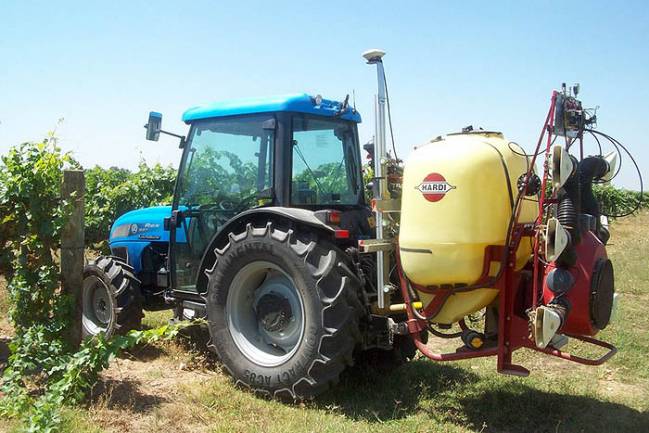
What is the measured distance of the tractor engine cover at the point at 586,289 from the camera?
3650mm

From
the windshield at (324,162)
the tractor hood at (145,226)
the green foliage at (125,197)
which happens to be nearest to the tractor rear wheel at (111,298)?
the tractor hood at (145,226)

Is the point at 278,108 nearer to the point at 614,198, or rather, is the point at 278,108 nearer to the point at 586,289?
the point at 586,289

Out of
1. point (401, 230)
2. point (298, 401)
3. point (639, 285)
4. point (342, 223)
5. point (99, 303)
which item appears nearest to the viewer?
point (401, 230)

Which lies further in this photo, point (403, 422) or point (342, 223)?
point (342, 223)

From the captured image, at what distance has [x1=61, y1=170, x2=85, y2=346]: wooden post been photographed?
4543 millimetres

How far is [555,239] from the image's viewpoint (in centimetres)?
349

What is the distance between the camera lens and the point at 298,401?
4.46 meters

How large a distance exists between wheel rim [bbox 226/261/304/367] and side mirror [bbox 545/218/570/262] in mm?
1829

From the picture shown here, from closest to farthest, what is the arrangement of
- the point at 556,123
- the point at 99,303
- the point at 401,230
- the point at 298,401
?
the point at 556,123
the point at 401,230
the point at 298,401
the point at 99,303

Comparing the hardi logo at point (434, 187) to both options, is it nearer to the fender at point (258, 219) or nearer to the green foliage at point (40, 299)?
the fender at point (258, 219)

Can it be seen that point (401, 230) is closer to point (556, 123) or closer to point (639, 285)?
point (556, 123)

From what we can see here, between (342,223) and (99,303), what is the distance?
292cm

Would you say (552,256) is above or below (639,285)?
above

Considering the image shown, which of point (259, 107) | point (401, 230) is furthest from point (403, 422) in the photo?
point (259, 107)
